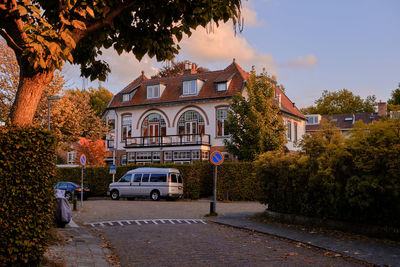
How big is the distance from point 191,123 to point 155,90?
5.97 meters

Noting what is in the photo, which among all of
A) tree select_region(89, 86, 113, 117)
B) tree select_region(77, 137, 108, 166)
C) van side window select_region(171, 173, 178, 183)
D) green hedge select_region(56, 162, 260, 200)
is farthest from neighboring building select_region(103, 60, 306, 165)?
tree select_region(89, 86, 113, 117)

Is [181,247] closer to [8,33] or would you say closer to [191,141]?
[8,33]

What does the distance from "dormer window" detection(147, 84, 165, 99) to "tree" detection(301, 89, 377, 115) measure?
143 ft

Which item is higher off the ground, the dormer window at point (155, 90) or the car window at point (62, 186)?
the dormer window at point (155, 90)

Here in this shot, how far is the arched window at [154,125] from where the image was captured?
4028 cm

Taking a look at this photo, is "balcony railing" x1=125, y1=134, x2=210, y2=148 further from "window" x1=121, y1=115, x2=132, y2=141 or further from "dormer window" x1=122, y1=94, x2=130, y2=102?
"dormer window" x1=122, y1=94, x2=130, y2=102

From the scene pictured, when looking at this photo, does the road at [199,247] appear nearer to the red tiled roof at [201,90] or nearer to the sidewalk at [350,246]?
the sidewalk at [350,246]

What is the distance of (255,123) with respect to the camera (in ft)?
96.8

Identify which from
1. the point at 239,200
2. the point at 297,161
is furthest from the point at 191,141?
the point at 297,161

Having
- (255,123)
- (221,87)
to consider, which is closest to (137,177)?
(255,123)

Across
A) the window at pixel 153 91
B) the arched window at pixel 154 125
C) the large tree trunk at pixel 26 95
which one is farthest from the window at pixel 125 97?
the large tree trunk at pixel 26 95

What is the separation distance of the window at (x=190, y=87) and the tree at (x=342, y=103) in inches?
1702

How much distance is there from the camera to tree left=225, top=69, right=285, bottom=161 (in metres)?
29.2

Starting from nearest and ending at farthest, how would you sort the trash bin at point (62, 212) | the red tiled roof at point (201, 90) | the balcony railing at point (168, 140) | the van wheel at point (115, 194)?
the trash bin at point (62, 212) → the van wheel at point (115, 194) → the balcony railing at point (168, 140) → the red tiled roof at point (201, 90)
